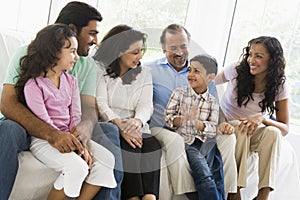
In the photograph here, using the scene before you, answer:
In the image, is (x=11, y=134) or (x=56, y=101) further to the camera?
(x=56, y=101)

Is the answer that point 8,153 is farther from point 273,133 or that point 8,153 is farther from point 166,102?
point 273,133

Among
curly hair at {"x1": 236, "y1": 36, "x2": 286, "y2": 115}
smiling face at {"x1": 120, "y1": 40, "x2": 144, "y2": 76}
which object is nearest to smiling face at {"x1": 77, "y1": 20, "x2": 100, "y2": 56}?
smiling face at {"x1": 120, "y1": 40, "x2": 144, "y2": 76}

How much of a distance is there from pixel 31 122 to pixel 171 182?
66 centimetres

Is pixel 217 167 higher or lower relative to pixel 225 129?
lower

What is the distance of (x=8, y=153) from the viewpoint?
5.57 ft

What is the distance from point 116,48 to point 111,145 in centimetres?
41

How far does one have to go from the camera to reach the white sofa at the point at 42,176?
5.79 feet

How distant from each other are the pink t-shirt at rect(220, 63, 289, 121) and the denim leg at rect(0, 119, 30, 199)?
1112mm

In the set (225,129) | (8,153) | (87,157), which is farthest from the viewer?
(225,129)

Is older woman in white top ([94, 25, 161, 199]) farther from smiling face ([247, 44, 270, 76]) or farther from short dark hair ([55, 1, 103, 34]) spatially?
smiling face ([247, 44, 270, 76])

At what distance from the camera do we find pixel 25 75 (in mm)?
1819

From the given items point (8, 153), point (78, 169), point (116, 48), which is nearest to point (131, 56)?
point (116, 48)

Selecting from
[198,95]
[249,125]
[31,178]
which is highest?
[198,95]

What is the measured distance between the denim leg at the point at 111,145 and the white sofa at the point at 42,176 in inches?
8.0
